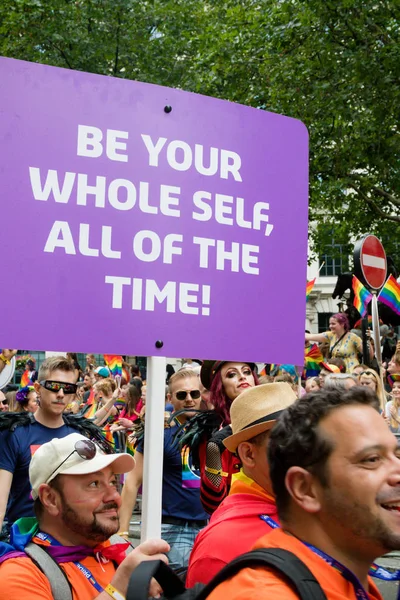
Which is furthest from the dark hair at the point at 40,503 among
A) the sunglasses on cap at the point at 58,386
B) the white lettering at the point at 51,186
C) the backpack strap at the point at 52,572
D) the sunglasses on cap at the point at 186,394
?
the sunglasses on cap at the point at 186,394

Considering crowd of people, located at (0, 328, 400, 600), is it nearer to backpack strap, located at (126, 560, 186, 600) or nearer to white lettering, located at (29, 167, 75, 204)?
backpack strap, located at (126, 560, 186, 600)

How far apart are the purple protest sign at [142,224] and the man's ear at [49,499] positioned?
502 mm

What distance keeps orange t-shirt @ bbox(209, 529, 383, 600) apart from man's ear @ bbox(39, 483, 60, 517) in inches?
52.1

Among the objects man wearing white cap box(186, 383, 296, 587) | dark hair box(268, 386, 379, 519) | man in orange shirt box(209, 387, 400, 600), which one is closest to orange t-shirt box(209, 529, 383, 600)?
man in orange shirt box(209, 387, 400, 600)

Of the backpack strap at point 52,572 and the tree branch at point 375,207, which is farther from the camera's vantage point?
the tree branch at point 375,207

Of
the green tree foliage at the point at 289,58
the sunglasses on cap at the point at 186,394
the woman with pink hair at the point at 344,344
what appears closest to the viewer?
the sunglasses on cap at the point at 186,394

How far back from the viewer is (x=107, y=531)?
280 cm

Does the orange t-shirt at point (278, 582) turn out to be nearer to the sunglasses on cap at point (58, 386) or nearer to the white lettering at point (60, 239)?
the white lettering at point (60, 239)

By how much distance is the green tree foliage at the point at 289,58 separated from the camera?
51.8 feet

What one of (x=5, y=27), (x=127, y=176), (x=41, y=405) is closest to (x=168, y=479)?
(x=41, y=405)

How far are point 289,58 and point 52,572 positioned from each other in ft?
50.3

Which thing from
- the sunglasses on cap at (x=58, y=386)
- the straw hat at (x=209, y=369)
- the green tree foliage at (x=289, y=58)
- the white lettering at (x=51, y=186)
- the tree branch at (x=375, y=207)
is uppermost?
the green tree foliage at (x=289, y=58)

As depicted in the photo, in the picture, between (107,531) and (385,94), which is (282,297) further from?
(385,94)

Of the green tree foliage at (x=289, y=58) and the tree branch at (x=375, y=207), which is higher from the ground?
the green tree foliage at (x=289, y=58)
